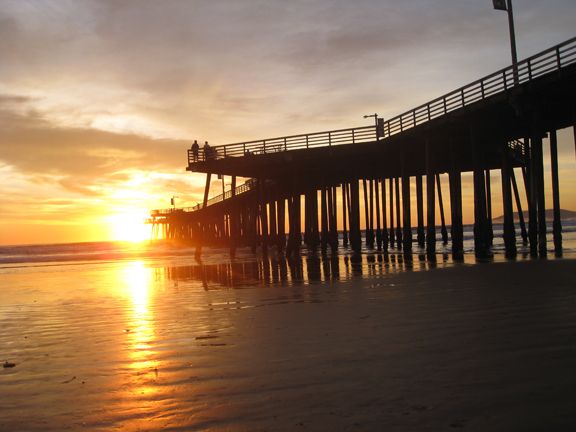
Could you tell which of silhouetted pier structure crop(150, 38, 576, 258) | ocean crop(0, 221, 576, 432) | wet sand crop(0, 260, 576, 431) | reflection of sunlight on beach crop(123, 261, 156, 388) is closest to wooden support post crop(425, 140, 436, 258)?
silhouetted pier structure crop(150, 38, 576, 258)

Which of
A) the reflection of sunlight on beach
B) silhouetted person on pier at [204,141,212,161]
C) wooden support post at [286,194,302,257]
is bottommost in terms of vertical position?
the reflection of sunlight on beach

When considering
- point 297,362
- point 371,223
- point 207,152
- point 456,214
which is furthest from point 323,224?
point 297,362

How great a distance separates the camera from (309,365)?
5.36m

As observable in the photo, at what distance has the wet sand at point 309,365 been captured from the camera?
12.8 ft

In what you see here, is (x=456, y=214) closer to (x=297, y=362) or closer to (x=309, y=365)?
(x=297, y=362)

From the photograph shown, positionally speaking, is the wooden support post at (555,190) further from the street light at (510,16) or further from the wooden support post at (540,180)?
the street light at (510,16)

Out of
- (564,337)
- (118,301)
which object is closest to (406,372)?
(564,337)

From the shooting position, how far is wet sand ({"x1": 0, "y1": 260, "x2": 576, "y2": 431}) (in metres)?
3.90

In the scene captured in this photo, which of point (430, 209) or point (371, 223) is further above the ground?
point (430, 209)

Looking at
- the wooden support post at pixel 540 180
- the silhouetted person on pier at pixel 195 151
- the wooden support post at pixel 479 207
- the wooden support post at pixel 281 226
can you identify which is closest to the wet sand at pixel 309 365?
the wooden support post at pixel 540 180

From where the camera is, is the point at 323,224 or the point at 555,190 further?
the point at 323,224

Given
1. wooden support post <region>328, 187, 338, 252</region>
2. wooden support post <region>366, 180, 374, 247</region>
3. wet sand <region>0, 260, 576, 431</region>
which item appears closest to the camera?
wet sand <region>0, 260, 576, 431</region>

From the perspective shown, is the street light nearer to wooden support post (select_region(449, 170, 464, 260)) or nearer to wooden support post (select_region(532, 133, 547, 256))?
wooden support post (select_region(532, 133, 547, 256))

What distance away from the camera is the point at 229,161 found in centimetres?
3400
